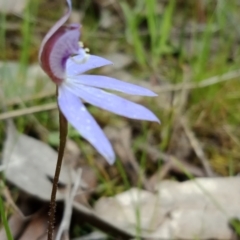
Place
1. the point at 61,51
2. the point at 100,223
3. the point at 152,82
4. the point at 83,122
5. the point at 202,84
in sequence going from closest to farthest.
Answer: the point at 83,122 < the point at 61,51 < the point at 100,223 < the point at 202,84 < the point at 152,82

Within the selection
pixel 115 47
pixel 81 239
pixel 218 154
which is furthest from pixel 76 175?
pixel 115 47

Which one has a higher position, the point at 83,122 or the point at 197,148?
the point at 83,122

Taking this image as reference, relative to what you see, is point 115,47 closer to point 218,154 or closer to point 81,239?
point 218,154

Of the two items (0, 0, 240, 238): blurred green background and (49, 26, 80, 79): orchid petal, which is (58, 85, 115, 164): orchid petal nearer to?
(49, 26, 80, 79): orchid petal

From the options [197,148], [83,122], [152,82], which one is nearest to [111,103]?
[83,122]

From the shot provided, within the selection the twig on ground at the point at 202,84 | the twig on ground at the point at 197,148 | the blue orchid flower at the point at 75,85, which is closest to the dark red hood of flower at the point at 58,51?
the blue orchid flower at the point at 75,85

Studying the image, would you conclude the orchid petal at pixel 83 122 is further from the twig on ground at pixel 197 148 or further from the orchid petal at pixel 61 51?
the twig on ground at pixel 197 148

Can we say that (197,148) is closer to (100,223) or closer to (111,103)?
(100,223)
